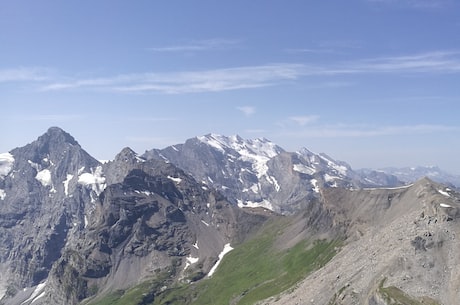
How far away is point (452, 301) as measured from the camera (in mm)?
199500
